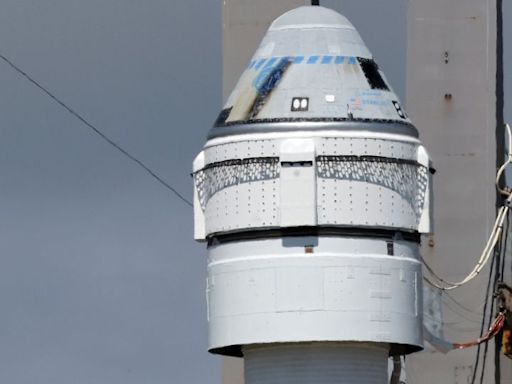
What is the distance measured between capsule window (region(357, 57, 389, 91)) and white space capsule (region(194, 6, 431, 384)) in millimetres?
76

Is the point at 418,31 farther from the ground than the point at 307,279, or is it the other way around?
the point at 418,31

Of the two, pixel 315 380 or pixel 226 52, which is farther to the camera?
pixel 226 52

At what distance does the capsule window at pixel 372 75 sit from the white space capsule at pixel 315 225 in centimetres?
8

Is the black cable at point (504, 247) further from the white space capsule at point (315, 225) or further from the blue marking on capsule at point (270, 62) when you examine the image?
the blue marking on capsule at point (270, 62)

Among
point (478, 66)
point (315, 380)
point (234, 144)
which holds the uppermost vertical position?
point (478, 66)

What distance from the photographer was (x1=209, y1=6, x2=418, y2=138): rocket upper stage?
7219 cm

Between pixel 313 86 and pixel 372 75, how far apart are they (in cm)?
140

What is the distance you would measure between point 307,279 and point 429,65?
773 inches

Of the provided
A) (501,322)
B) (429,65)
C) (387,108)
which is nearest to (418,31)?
(429,65)

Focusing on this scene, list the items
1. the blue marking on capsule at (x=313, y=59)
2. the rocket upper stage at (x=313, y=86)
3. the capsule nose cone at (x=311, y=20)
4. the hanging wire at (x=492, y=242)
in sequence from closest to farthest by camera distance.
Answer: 1. the rocket upper stage at (x=313, y=86)
2. the blue marking on capsule at (x=313, y=59)
3. the capsule nose cone at (x=311, y=20)
4. the hanging wire at (x=492, y=242)

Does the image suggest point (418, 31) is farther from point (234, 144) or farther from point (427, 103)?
point (234, 144)

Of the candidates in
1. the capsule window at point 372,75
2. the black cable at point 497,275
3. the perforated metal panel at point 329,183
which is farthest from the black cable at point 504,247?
the perforated metal panel at point 329,183

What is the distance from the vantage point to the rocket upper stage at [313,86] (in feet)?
237

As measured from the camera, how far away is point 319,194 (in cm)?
7156
